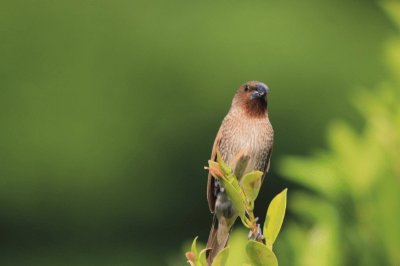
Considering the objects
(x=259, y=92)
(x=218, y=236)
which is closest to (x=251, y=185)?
(x=218, y=236)

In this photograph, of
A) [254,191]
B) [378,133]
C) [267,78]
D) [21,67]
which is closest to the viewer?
[254,191]

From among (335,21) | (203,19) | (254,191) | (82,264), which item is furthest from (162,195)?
(254,191)

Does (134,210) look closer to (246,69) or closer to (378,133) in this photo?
(246,69)

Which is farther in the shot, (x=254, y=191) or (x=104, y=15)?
(x=104, y=15)

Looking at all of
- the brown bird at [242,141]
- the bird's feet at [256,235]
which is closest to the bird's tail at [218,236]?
the brown bird at [242,141]

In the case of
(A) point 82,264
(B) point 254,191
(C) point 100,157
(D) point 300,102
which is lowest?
(A) point 82,264

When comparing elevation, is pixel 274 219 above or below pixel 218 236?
above

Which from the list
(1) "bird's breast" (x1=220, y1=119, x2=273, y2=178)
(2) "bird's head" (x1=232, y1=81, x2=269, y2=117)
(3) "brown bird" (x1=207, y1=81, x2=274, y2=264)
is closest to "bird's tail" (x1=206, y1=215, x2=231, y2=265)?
(3) "brown bird" (x1=207, y1=81, x2=274, y2=264)

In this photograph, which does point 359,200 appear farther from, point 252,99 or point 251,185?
point 251,185
